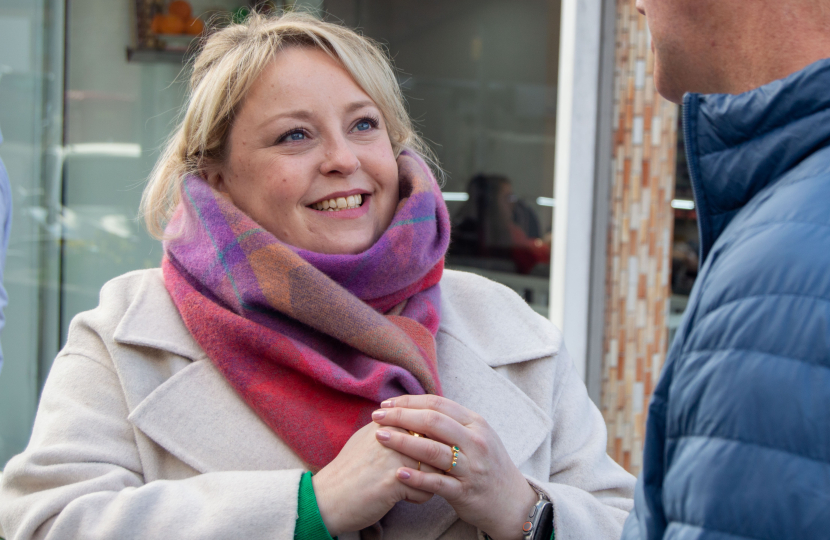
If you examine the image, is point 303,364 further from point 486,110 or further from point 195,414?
point 486,110

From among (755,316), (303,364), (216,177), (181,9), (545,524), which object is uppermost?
(181,9)

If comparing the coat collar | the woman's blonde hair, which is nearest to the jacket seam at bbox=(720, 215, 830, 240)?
the coat collar

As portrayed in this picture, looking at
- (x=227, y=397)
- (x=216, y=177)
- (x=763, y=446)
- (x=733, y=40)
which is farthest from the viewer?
(x=216, y=177)

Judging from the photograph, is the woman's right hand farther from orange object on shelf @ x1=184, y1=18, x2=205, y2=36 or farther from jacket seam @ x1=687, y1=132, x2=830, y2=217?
orange object on shelf @ x1=184, y1=18, x2=205, y2=36

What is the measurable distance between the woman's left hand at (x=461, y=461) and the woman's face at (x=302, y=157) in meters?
0.50

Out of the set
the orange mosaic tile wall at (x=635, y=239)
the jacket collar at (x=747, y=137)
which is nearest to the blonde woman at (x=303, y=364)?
the jacket collar at (x=747, y=137)

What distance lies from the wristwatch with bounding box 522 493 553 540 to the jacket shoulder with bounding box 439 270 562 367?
0.37 metres

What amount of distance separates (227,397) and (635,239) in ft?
8.62

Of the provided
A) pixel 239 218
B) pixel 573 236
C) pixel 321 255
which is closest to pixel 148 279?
pixel 239 218

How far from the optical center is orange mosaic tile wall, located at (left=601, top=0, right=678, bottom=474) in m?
3.60

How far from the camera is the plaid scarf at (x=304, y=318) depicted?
4.80 feet

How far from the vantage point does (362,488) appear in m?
1.27

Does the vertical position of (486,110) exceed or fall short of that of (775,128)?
it exceeds it

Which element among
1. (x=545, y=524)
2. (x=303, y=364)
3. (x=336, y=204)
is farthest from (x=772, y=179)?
(x=336, y=204)
